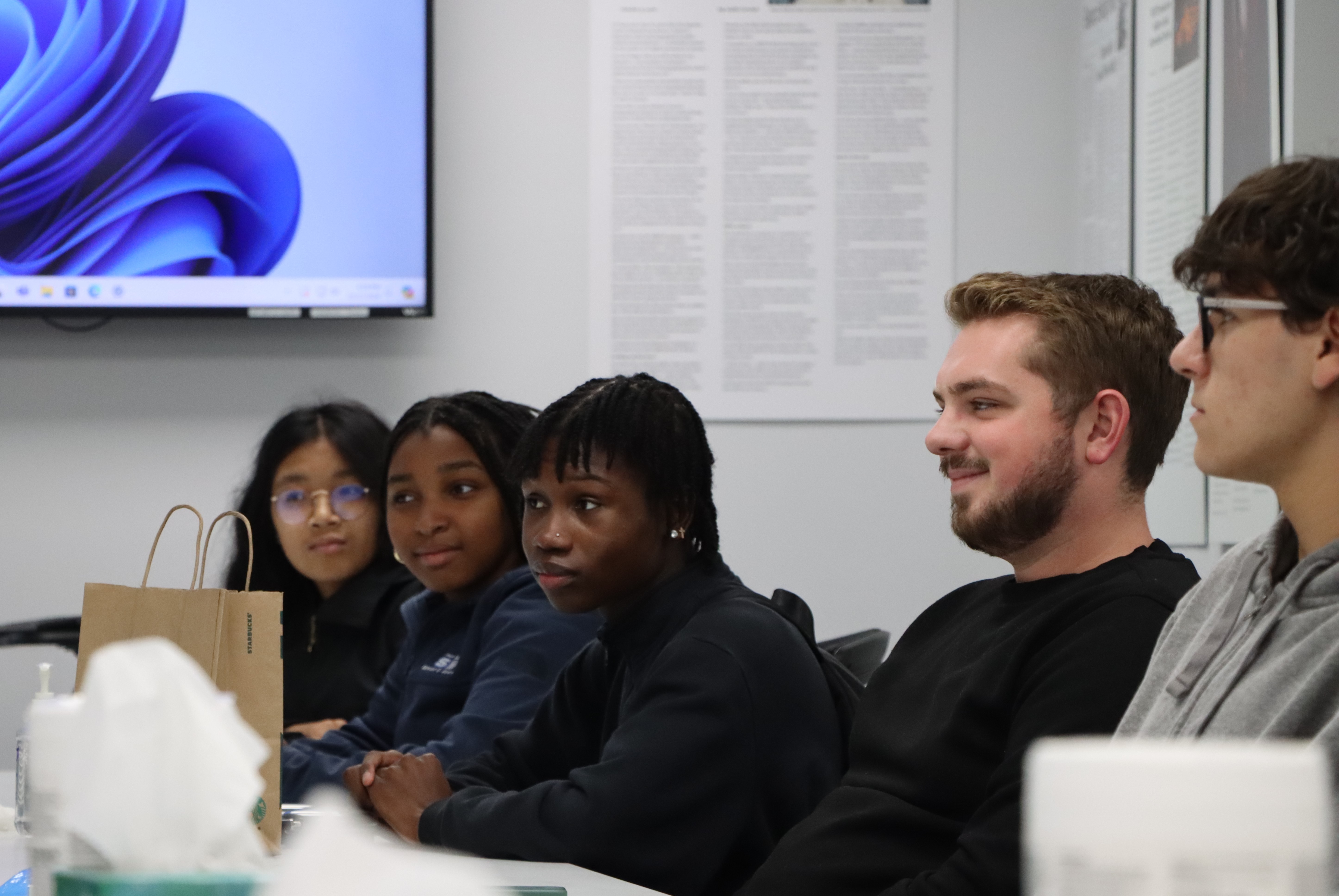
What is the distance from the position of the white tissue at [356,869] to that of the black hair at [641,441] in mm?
1431

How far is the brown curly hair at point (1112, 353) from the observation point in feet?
4.76

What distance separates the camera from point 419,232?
132 inches

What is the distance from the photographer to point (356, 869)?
1.42 ft

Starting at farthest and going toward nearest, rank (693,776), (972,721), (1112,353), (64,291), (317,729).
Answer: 1. (64,291)
2. (317,729)
3. (693,776)
4. (1112,353)
5. (972,721)

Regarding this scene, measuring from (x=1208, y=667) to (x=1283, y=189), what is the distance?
0.36 meters

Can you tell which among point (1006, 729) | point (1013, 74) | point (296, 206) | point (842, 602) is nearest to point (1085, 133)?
point (1013, 74)

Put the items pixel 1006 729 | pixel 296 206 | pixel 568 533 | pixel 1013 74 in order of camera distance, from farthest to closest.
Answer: pixel 1013 74 → pixel 296 206 → pixel 568 533 → pixel 1006 729

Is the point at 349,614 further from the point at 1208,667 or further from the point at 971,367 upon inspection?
the point at 1208,667

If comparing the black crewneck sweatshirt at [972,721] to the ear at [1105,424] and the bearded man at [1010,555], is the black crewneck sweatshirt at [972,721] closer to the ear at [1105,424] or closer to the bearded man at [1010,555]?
the bearded man at [1010,555]

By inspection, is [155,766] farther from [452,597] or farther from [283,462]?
[283,462]

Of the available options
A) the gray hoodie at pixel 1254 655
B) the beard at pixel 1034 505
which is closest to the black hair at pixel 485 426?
the beard at pixel 1034 505

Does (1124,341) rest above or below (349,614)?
above

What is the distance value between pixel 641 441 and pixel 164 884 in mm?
1352

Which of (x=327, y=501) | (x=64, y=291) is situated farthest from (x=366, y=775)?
(x=64, y=291)
